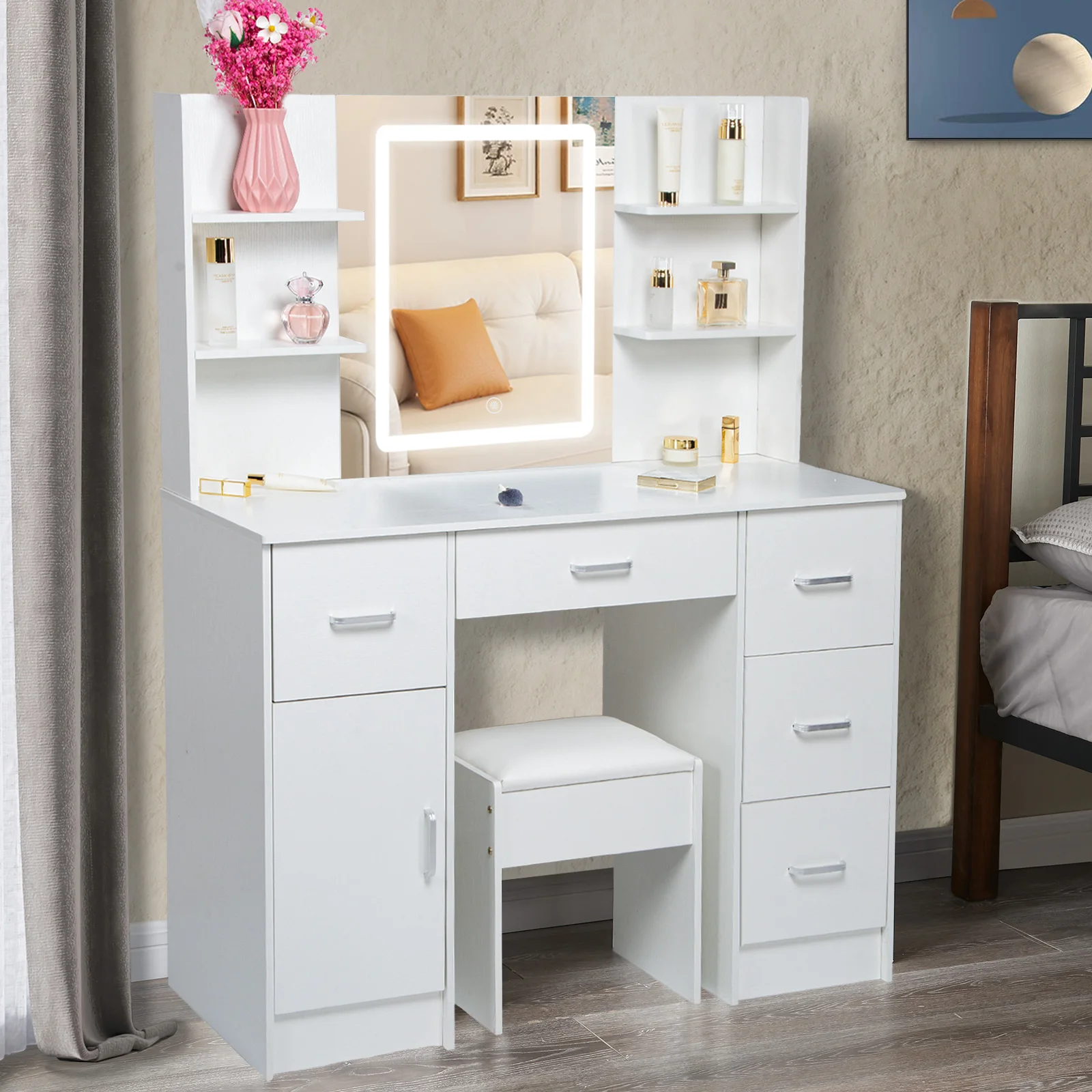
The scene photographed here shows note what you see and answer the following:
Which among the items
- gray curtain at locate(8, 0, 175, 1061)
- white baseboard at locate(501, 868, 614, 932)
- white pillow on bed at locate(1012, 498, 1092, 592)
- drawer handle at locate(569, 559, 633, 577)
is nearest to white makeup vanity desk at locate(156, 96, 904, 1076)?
→ drawer handle at locate(569, 559, 633, 577)

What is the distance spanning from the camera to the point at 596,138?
9.41ft

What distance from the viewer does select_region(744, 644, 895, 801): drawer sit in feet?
8.89

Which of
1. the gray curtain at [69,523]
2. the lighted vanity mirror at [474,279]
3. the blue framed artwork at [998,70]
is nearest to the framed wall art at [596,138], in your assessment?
the lighted vanity mirror at [474,279]

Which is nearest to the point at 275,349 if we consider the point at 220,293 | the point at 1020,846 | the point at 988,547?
the point at 220,293

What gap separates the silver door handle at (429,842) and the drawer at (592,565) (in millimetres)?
307

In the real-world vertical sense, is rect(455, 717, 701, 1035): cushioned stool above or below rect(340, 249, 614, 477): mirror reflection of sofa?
below

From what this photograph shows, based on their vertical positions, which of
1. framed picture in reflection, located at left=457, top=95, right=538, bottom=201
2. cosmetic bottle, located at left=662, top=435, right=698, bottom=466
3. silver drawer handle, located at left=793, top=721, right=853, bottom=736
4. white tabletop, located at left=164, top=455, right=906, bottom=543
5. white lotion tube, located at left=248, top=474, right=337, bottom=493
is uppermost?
framed picture in reflection, located at left=457, top=95, right=538, bottom=201

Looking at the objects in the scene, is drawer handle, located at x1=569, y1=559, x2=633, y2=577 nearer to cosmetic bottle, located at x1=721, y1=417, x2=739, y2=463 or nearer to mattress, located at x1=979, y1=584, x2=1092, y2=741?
cosmetic bottle, located at x1=721, y1=417, x2=739, y2=463

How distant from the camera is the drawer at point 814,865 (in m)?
2.75

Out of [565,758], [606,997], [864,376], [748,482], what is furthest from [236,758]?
[864,376]

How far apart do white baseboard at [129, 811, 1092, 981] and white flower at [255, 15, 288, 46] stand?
147 cm

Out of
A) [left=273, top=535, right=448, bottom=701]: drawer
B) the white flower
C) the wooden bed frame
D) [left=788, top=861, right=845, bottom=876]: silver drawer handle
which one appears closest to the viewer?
[left=273, top=535, right=448, bottom=701]: drawer

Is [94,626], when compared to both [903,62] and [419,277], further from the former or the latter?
[903,62]

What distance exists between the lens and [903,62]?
3.13 m
